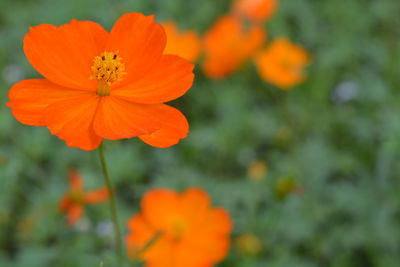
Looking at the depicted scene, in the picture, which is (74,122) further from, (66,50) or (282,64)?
(282,64)

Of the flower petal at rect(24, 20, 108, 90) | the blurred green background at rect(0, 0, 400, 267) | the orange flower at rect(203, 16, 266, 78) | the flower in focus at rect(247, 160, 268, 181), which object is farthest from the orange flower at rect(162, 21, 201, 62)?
the flower petal at rect(24, 20, 108, 90)

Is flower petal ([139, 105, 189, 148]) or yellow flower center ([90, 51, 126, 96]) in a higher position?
yellow flower center ([90, 51, 126, 96])

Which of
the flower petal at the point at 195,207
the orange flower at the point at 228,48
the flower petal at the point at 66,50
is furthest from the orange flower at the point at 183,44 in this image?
the flower petal at the point at 66,50

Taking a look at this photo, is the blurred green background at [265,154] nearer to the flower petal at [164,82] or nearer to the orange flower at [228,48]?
the orange flower at [228,48]

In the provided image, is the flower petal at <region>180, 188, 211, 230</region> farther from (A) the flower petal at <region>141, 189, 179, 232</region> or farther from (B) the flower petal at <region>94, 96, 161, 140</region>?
(B) the flower petal at <region>94, 96, 161, 140</region>

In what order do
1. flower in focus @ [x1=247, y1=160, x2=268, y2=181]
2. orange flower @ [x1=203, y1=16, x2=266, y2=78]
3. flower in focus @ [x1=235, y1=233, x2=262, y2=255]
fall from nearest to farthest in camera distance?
flower in focus @ [x1=235, y1=233, x2=262, y2=255] → flower in focus @ [x1=247, y1=160, x2=268, y2=181] → orange flower @ [x1=203, y1=16, x2=266, y2=78]

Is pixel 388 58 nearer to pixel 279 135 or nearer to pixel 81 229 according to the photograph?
pixel 279 135

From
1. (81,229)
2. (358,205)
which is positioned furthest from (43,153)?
(358,205)
